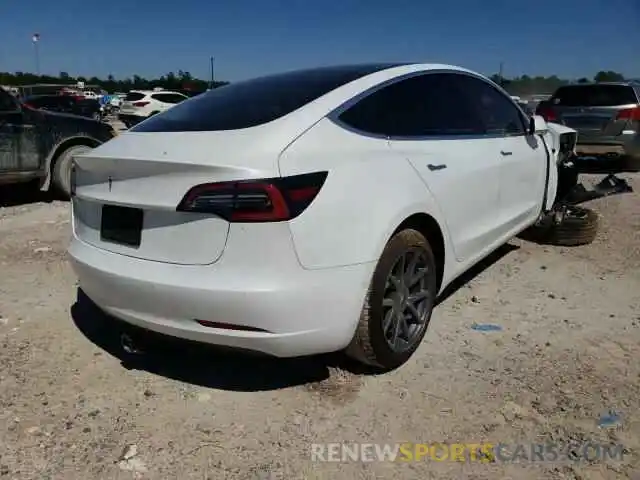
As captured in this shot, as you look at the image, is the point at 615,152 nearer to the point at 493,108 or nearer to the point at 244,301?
the point at 493,108

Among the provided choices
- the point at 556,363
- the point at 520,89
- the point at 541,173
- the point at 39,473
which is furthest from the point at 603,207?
the point at 520,89

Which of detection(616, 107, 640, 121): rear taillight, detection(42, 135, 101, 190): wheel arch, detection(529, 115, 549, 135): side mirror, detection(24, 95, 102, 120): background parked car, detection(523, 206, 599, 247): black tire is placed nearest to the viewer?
detection(529, 115, 549, 135): side mirror

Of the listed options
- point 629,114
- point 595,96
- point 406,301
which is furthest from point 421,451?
point 595,96

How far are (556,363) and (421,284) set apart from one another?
32.8 inches

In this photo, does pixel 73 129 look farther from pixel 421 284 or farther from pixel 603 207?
pixel 603 207

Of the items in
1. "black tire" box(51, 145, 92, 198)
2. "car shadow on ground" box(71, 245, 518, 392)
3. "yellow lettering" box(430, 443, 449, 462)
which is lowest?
"yellow lettering" box(430, 443, 449, 462)

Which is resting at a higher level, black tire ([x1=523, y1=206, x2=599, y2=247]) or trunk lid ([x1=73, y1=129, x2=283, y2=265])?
trunk lid ([x1=73, y1=129, x2=283, y2=265])

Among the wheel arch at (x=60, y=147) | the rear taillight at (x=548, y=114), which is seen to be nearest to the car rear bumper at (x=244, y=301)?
the wheel arch at (x=60, y=147)

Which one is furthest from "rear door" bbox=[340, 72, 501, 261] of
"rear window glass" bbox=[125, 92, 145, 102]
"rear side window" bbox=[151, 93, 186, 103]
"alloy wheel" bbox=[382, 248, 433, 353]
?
"rear window glass" bbox=[125, 92, 145, 102]

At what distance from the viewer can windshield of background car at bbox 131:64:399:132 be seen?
275 cm

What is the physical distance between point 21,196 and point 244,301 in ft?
22.4

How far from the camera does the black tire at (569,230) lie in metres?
5.27

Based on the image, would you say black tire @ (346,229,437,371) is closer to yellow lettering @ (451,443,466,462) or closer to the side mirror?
yellow lettering @ (451,443,466,462)

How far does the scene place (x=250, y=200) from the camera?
2.28 m
